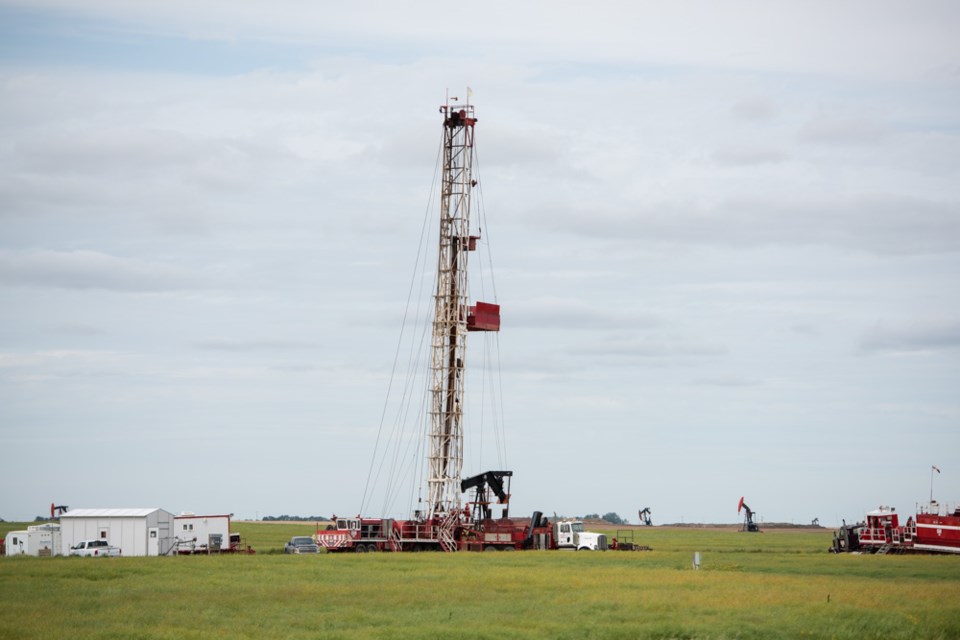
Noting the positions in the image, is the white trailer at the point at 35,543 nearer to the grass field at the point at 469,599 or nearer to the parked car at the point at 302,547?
the grass field at the point at 469,599

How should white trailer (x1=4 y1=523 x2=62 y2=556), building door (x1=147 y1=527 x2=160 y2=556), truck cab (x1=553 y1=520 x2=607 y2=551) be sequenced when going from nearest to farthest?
white trailer (x1=4 y1=523 x2=62 y2=556) → building door (x1=147 y1=527 x2=160 y2=556) → truck cab (x1=553 y1=520 x2=607 y2=551)

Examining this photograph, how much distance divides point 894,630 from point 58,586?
88.7 ft

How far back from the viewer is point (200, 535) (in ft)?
223

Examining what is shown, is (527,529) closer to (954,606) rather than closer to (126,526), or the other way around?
(126,526)

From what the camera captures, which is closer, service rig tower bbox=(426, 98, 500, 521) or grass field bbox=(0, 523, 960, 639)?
grass field bbox=(0, 523, 960, 639)

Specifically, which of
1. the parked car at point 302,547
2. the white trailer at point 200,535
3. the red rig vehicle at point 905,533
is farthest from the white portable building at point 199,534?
the red rig vehicle at point 905,533

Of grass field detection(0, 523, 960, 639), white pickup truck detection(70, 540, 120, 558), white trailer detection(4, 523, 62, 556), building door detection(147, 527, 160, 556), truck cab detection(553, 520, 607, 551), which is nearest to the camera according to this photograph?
grass field detection(0, 523, 960, 639)

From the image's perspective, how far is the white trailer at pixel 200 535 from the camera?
67188mm

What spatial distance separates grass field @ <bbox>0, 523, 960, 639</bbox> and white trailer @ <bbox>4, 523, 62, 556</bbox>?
36.9 feet

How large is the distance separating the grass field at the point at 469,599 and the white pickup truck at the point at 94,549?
7.39 meters

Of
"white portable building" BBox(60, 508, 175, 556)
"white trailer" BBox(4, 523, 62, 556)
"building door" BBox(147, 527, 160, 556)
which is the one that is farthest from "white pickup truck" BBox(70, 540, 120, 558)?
"building door" BBox(147, 527, 160, 556)

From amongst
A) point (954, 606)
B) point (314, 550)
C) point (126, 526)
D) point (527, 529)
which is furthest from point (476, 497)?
point (954, 606)

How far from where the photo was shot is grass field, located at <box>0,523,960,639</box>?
30136 mm

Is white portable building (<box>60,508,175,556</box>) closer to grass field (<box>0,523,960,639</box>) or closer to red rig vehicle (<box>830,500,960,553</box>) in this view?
grass field (<box>0,523,960,639</box>)
